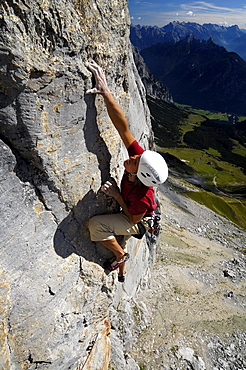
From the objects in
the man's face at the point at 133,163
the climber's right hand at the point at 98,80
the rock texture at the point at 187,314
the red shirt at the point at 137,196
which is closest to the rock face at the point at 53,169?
the climber's right hand at the point at 98,80

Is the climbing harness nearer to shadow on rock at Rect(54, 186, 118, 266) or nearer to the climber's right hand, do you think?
shadow on rock at Rect(54, 186, 118, 266)

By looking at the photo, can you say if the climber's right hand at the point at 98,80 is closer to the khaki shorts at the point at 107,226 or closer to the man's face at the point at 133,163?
the man's face at the point at 133,163

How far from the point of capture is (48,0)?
754 cm

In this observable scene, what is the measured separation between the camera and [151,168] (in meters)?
8.85

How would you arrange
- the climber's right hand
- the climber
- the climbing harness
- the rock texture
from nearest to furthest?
the climber
the climber's right hand
the climbing harness
the rock texture

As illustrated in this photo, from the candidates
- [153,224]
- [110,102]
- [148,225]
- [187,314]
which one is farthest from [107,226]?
[187,314]

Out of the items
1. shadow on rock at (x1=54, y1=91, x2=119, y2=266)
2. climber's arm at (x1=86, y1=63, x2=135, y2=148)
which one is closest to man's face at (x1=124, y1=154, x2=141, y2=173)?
climber's arm at (x1=86, y1=63, x2=135, y2=148)

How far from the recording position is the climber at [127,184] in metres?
9.01

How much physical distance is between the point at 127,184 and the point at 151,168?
1.71m

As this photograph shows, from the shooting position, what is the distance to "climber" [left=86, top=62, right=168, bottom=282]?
9008 mm

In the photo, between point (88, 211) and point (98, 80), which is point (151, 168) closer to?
point (88, 211)

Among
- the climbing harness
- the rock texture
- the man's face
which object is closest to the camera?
the man's face

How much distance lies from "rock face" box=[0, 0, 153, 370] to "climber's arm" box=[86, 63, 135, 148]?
31 cm

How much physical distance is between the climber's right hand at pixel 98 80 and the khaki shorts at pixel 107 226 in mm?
4643
